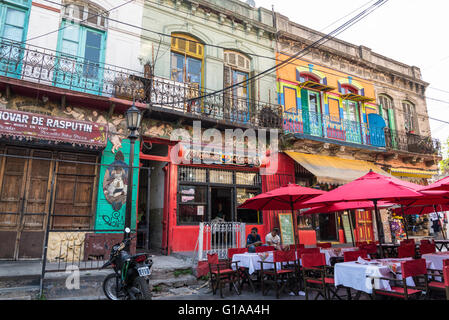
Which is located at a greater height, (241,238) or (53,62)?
(53,62)

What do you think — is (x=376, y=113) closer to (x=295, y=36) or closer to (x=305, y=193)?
(x=295, y=36)

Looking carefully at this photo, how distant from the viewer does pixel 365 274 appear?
4949 mm

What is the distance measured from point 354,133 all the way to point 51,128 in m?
12.4

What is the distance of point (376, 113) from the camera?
15.7 metres

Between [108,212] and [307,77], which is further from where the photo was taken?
[307,77]

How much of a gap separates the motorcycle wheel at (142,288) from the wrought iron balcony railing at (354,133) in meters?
8.81

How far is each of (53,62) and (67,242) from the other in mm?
5130

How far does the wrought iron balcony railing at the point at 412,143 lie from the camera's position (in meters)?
15.4

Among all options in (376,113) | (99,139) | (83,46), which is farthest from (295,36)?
(99,139)

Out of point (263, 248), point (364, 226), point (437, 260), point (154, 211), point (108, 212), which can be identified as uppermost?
point (154, 211)

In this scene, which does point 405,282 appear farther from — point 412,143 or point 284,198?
point 412,143

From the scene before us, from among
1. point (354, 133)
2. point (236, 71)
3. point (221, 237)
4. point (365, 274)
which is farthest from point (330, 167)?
point (365, 274)

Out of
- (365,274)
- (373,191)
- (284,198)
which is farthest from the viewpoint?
(284,198)

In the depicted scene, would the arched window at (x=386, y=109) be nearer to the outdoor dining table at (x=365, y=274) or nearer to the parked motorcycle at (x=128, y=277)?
Result: the outdoor dining table at (x=365, y=274)
